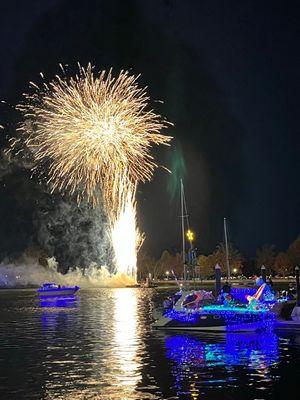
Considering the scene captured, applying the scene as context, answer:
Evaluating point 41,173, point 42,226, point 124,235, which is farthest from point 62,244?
point 124,235

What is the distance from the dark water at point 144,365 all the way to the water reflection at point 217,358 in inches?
1.4

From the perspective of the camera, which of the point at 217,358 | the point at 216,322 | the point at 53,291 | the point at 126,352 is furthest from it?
the point at 53,291

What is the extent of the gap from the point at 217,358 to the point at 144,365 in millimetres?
3584

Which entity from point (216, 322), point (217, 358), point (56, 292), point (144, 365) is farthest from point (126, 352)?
point (56, 292)

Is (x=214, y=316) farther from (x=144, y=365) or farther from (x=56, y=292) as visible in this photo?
(x=56, y=292)

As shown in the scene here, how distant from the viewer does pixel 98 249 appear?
15100cm

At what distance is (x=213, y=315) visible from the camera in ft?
129

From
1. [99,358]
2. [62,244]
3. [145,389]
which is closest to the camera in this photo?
[145,389]

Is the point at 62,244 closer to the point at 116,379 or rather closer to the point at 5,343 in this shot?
the point at 5,343

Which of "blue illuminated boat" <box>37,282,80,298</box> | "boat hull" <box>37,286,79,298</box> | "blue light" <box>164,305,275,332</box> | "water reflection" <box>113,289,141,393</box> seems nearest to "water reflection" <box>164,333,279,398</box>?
"blue light" <box>164,305,275,332</box>

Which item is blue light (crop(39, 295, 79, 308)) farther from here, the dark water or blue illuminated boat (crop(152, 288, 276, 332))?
blue illuminated boat (crop(152, 288, 276, 332))

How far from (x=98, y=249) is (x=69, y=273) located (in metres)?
11.6

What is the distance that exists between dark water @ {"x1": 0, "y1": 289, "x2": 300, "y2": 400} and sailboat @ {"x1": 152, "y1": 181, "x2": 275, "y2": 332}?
1.38 metres

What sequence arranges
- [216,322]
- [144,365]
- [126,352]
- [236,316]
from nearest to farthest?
[144,365] → [126,352] → [236,316] → [216,322]
